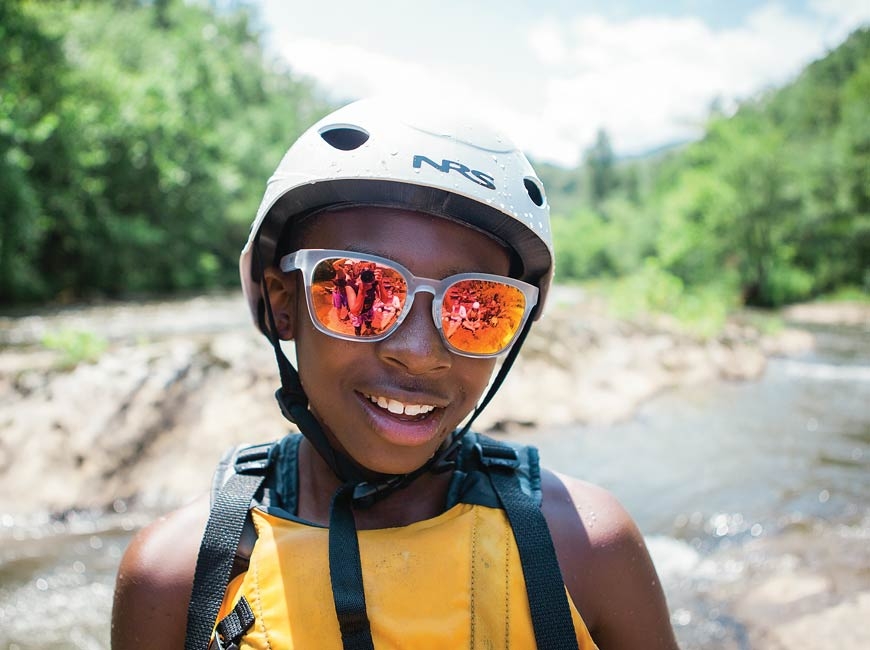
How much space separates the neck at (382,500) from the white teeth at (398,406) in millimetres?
287

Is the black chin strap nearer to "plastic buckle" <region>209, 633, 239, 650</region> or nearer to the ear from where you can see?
the ear

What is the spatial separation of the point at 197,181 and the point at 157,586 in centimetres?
2219

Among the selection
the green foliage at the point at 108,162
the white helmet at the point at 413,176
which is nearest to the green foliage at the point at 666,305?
the white helmet at the point at 413,176

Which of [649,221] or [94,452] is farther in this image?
[649,221]

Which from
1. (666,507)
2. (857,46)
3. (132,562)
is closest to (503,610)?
(132,562)

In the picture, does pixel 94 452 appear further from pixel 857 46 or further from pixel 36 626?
pixel 857 46

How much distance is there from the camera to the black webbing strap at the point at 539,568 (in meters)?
1.33

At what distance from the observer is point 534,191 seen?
184 cm

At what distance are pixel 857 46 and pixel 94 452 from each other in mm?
71228

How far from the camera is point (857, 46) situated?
5675cm

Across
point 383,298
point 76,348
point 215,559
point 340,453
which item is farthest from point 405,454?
point 76,348

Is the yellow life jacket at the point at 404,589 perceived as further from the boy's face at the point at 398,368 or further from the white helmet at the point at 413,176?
the white helmet at the point at 413,176

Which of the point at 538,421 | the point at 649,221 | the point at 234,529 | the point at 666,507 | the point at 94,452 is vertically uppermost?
the point at 234,529

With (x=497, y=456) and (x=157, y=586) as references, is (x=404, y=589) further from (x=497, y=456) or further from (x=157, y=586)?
(x=157, y=586)
